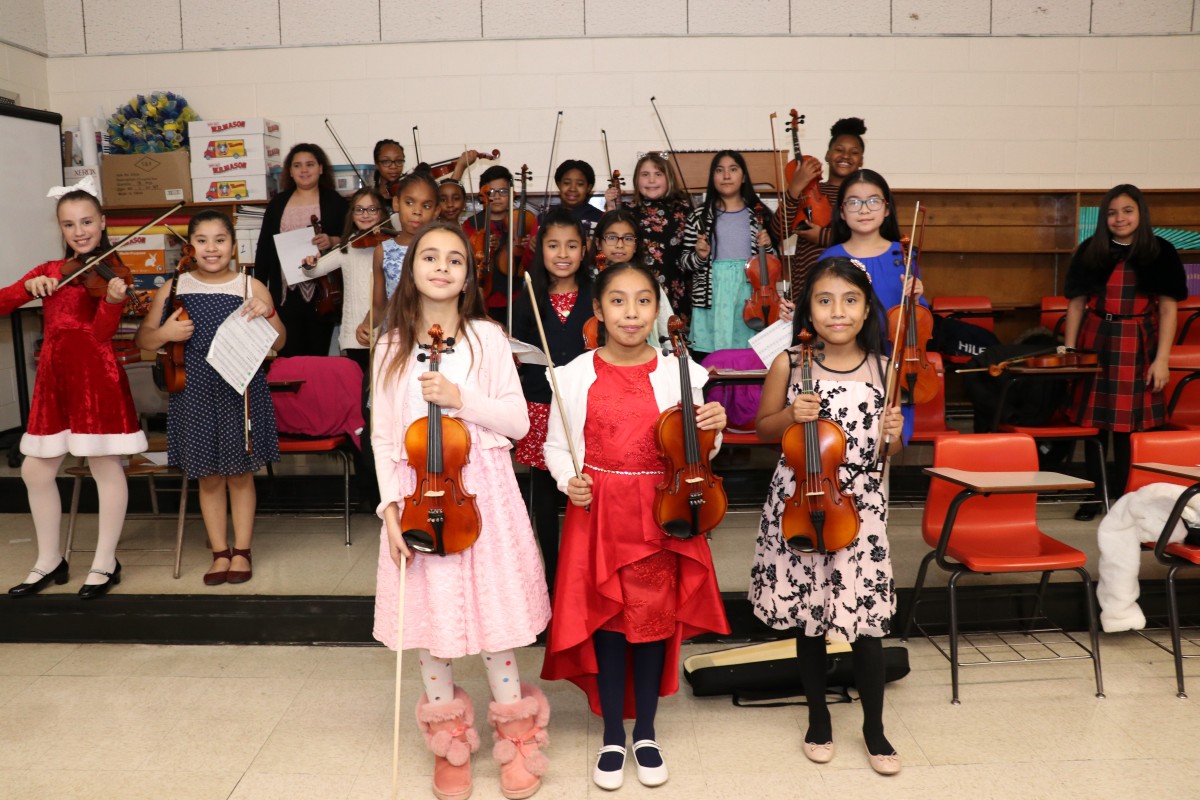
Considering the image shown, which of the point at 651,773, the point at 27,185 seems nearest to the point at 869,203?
the point at 651,773

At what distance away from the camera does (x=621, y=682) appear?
218 cm

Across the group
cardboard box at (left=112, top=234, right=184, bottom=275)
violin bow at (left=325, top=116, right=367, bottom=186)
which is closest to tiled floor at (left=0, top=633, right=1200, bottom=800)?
cardboard box at (left=112, top=234, right=184, bottom=275)

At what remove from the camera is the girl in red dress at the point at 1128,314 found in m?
3.57

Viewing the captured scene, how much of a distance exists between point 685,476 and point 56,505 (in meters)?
2.20

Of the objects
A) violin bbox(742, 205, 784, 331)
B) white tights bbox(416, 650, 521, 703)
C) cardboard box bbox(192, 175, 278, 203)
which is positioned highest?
cardboard box bbox(192, 175, 278, 203)

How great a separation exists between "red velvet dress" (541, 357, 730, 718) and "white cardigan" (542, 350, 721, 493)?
17 millimetres

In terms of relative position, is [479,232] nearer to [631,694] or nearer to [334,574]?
[334,574]

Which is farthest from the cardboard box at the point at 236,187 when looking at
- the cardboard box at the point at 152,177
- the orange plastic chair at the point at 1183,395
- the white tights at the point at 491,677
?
the orange plastic chair at the point at 1183,395

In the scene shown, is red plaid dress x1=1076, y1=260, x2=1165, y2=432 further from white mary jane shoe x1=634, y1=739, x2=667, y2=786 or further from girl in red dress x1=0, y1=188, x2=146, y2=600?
girl in red dress x1=0, y1=188, x2=146, y2=600

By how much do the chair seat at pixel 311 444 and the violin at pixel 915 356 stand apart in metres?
2.04

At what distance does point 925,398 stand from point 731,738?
3.42ft

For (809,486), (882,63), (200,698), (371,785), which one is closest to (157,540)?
(200,698)

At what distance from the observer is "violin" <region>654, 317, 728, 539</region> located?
200 cm

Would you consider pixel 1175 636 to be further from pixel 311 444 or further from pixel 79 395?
pixel 79 395
